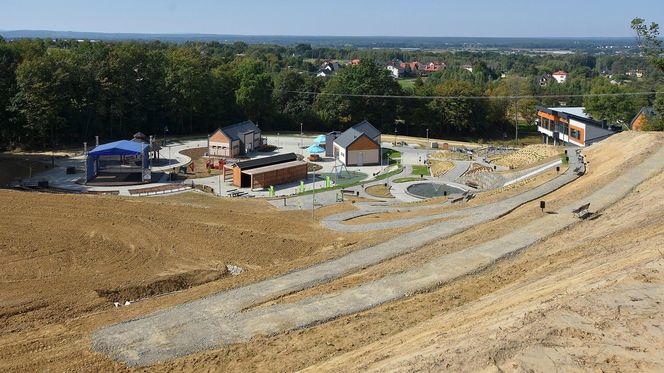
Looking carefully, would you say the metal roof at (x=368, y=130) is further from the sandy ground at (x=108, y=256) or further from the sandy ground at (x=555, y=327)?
the sandy ground at (x=555, y=327)

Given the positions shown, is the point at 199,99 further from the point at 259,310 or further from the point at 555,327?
the point at 555,327

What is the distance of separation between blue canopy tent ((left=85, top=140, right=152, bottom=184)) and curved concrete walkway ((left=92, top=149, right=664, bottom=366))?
77.6 feet

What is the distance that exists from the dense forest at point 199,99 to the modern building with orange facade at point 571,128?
498 centimetres

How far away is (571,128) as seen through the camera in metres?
54.8

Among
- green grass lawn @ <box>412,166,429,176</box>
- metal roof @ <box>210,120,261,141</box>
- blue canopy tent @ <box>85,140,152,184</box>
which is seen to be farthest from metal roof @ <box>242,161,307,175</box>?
metal roof @ <box>210,120,261,141</box>

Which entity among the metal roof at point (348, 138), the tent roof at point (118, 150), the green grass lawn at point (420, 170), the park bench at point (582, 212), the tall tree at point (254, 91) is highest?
the tall tree at point (254, 91)

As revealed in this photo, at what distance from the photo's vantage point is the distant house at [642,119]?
52.2 m

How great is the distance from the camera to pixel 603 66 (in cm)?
19600

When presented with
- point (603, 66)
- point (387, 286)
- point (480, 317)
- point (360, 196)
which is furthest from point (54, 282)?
point (603, 66)

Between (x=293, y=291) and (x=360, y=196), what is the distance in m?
18.7

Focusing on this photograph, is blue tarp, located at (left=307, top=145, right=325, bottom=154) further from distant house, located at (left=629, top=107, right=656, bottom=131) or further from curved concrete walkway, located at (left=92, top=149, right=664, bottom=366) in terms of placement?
curved concrete walkway, located at (left=92, top=149, right=664, bottom=366)

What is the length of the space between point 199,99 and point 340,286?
46.7 meters

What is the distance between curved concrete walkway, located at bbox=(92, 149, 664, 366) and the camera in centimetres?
1323

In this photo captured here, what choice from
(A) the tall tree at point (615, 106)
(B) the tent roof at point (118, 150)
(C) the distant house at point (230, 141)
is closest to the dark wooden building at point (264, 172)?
(B) the tent roof at point (118, 150)
